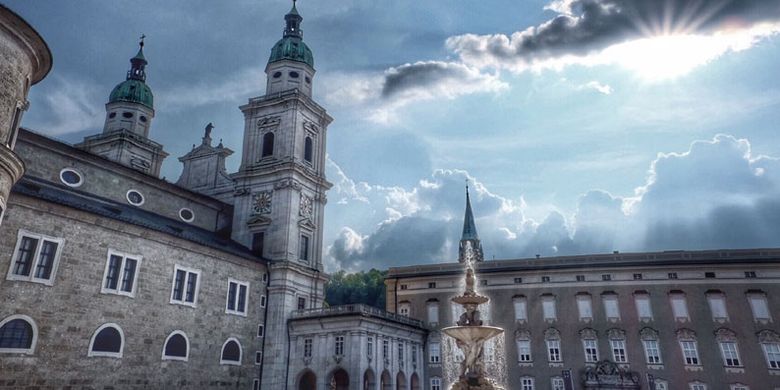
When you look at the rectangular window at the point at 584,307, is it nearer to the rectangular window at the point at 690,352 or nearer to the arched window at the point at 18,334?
the rectangular window at the point at 690,352

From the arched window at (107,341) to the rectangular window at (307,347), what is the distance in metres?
13.3

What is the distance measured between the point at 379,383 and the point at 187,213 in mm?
20416

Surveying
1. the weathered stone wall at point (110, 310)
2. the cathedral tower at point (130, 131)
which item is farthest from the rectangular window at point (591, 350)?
the cathedral tower at point (130, 131)

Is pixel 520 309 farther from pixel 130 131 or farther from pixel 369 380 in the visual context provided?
pixel 130 131

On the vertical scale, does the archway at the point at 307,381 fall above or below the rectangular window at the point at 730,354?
below

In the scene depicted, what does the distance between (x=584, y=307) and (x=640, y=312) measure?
4.12 m

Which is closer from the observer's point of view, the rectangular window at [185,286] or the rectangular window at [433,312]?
the rectangular window at [185,286]

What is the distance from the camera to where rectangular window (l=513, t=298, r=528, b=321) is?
41281 mm

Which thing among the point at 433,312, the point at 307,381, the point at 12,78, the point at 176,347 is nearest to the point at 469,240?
the point at 433,312

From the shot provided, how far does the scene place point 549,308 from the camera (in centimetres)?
4094

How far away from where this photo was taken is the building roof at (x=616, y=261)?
38.4 m

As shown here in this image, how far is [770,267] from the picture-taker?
3741 cm

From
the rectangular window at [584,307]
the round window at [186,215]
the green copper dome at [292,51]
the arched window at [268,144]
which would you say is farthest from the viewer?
→ the green copper dome at [292,51]

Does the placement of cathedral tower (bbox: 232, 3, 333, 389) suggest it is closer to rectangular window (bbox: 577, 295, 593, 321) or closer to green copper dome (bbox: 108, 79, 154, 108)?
green copper dome (bbox: 108, 79, 154, 108)
